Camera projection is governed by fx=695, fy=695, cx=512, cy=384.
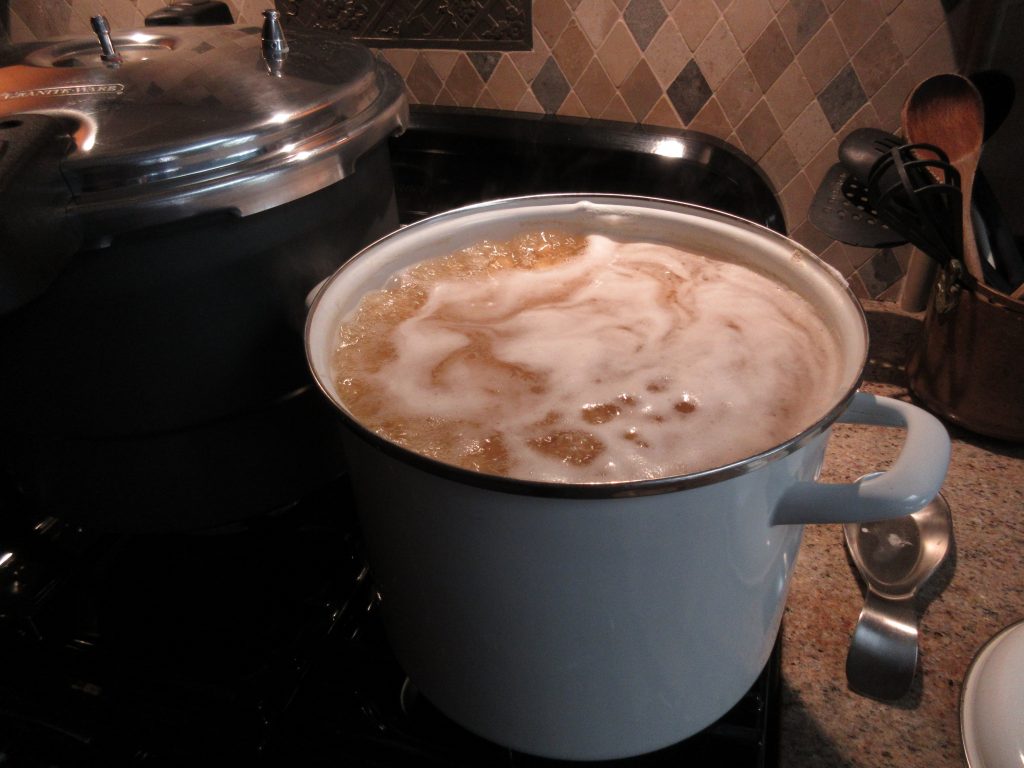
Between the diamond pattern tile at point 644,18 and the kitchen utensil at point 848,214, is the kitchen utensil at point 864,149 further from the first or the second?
the diamond pattern tile at point 644,18

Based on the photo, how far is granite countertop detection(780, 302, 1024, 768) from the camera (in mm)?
492

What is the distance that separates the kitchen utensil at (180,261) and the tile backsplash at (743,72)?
0.44 m

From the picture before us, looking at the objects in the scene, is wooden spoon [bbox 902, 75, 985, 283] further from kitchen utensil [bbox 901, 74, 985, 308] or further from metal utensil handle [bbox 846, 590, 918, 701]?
metal utensil handle [bbox 846, 590, 918, 701]

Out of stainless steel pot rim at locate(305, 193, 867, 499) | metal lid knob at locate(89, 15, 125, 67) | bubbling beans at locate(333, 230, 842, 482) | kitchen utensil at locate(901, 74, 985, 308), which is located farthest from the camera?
kitchen utensil at locate(901, 74, 985, 308)

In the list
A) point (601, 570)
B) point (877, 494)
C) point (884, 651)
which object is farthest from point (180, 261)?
point (884, 651)

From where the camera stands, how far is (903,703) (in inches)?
20.2

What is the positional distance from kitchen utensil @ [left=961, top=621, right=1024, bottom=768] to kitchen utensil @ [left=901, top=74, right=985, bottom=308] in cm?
Answer: 35

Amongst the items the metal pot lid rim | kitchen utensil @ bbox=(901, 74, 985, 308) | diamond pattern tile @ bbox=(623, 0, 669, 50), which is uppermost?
the metal pot lid rim

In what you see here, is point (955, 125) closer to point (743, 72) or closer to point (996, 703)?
point (743, 72)

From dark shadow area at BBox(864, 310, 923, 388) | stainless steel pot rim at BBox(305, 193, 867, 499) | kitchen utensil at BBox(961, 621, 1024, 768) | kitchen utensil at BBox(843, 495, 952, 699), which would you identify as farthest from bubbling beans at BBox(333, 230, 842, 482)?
dark shadow area at BBox(864, 310, 923, 388)

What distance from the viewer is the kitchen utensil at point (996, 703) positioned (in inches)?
17.8

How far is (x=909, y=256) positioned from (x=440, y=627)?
86cm

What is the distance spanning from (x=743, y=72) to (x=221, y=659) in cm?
91

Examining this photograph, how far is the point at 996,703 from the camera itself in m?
0.48
